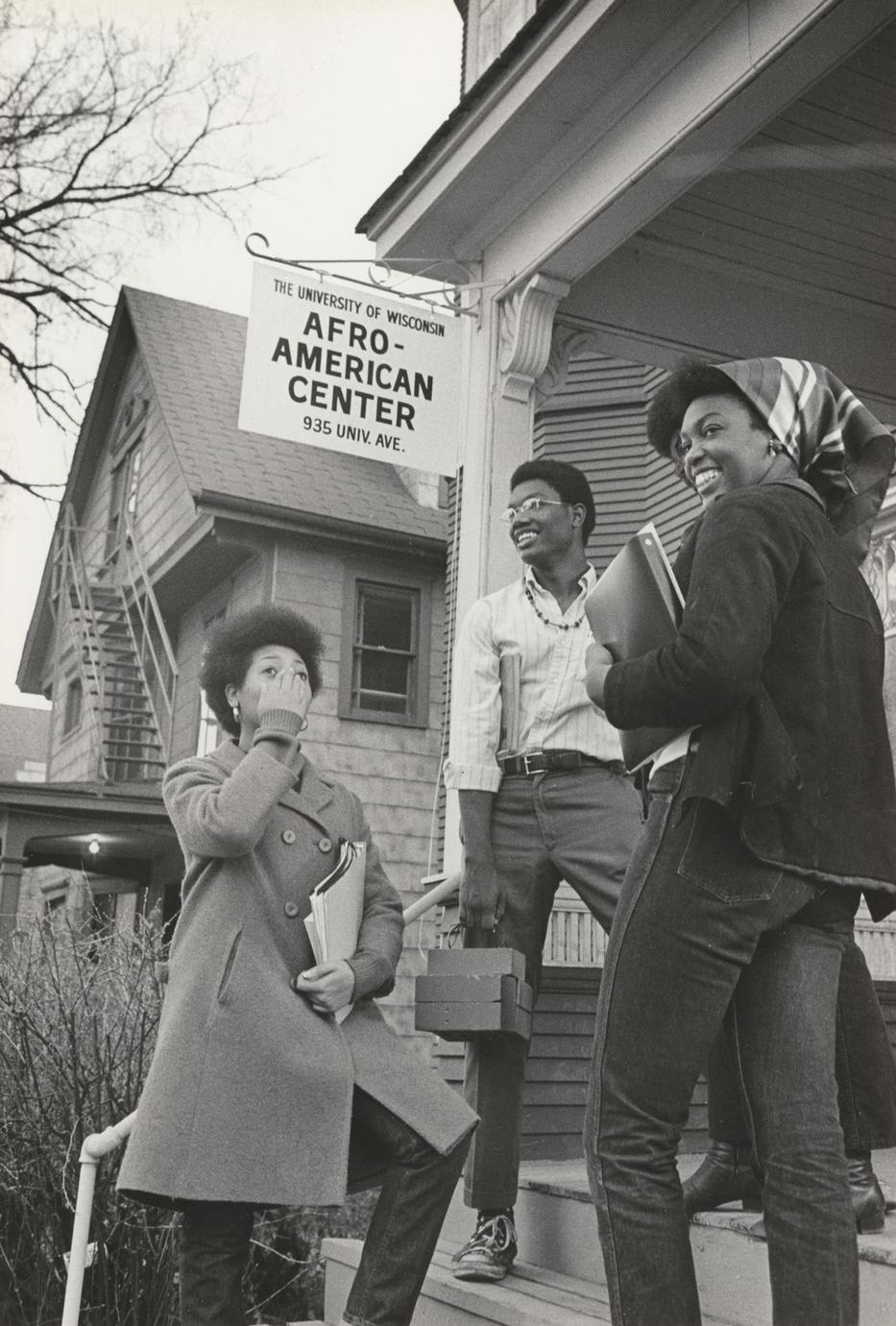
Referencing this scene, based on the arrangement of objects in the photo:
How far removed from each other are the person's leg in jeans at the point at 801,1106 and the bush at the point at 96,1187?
295cm

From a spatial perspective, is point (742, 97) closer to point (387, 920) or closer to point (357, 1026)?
point (387, 920)

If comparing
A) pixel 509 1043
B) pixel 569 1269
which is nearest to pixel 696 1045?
pixel 509 1043

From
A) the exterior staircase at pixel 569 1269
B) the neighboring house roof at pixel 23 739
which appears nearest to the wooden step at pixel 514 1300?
the exterior staircase at pixel 569 1269

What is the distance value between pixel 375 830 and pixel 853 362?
8182 mm

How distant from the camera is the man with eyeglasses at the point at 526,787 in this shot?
3.36 metres

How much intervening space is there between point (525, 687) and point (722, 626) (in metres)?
1.64

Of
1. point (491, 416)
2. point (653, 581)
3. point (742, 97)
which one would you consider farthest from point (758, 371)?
point (491, 416)

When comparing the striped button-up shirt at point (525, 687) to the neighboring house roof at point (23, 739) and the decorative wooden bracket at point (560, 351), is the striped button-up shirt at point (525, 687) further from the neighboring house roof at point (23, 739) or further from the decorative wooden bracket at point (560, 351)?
the neighboring house roof at point (23, 739)

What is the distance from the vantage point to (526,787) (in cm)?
354

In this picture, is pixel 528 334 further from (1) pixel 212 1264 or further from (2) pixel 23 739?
(2) pixel 23 739

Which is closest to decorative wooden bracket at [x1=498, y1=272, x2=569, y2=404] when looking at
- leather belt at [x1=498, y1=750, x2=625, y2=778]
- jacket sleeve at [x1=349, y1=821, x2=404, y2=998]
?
leather belt at [x1=498, y1=750, x2=625, y2=778]

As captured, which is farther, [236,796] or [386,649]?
[386,649]

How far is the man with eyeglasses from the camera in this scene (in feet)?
11.0

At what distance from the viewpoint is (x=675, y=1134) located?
6.75 feet
